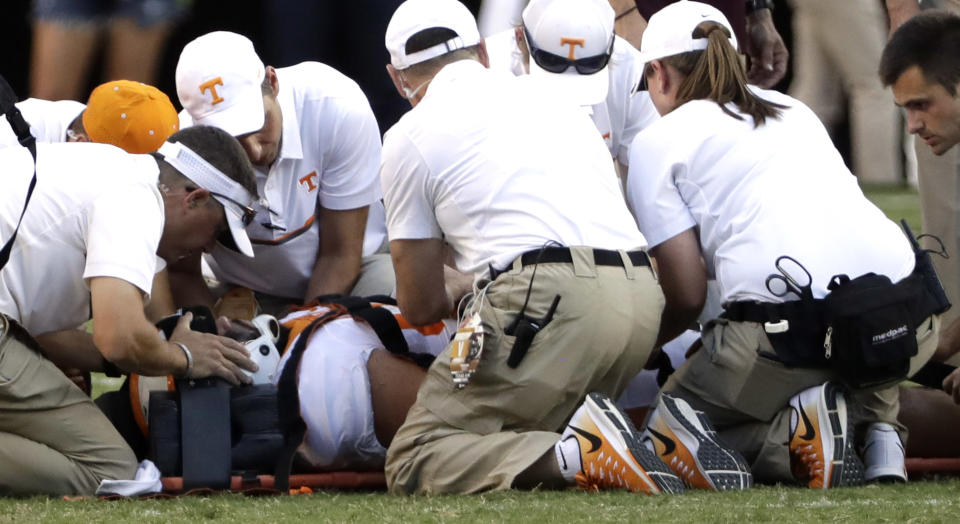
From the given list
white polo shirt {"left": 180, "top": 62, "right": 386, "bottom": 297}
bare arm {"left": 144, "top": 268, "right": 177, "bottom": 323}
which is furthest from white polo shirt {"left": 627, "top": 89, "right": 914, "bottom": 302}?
bare arm {"left": 144, "top": 268, "right": 177, "bottom": 323}

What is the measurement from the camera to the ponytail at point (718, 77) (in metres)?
4.34

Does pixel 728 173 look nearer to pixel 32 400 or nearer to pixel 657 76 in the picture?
pixel 657 76

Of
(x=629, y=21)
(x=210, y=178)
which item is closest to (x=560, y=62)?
(x=210, y=178)

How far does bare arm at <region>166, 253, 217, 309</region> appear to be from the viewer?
506 centimetres

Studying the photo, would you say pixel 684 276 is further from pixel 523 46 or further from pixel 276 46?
pixel 276 46

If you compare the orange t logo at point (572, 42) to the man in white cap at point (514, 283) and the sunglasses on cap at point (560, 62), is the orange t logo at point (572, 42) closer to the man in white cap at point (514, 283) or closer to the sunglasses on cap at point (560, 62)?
the sunglasses on cap at point (560, 62)

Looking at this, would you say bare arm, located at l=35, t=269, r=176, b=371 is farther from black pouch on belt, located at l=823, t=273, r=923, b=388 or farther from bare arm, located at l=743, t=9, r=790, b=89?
bare arm, located at l=743, t=9, r=790, b=89

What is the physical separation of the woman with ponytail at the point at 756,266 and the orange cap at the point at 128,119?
1.47 metres

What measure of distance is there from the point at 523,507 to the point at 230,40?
77.2 inches

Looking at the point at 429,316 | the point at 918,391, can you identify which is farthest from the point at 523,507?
the point at 918,391

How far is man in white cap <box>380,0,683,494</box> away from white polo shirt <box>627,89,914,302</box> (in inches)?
7.5

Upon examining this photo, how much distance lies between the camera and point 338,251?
522 centimetres

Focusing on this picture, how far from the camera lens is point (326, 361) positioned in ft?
14.0

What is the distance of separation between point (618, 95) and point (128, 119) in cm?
147
